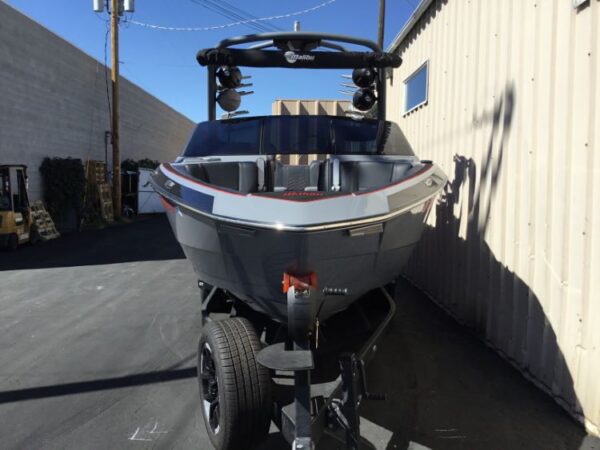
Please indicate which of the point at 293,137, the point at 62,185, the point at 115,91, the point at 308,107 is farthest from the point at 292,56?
the point at 115,91

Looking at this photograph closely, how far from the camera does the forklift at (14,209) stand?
447 inches

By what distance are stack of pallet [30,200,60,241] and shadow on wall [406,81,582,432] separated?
466 inches

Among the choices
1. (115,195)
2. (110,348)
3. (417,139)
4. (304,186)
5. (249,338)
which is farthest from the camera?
(115,195)

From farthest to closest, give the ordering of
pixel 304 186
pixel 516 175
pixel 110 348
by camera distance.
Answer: pixel 110 348, pixel 516 175, pixel 304 186

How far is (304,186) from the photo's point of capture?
150 inches

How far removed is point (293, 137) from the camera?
4398 mm

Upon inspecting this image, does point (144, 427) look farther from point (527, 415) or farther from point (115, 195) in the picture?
point (115, 195)

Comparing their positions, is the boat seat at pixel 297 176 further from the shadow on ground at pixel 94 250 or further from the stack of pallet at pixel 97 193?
the stack of pallet at pixel 97 193

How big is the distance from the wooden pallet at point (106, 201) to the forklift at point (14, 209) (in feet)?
19.1

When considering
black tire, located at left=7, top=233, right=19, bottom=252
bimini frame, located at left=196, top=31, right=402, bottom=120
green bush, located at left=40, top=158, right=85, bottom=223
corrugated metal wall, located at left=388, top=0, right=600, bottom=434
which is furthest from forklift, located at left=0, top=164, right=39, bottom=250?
corrugated metal wall, located at left=388, top=0, right=600, bottom=434

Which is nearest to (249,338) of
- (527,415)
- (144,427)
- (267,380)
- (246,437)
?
(267,380)

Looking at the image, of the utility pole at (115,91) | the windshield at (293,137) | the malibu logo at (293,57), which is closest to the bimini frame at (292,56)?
the malibu logo at (293,57)

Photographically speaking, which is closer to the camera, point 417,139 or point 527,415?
point 527,415

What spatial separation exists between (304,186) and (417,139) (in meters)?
4.24
